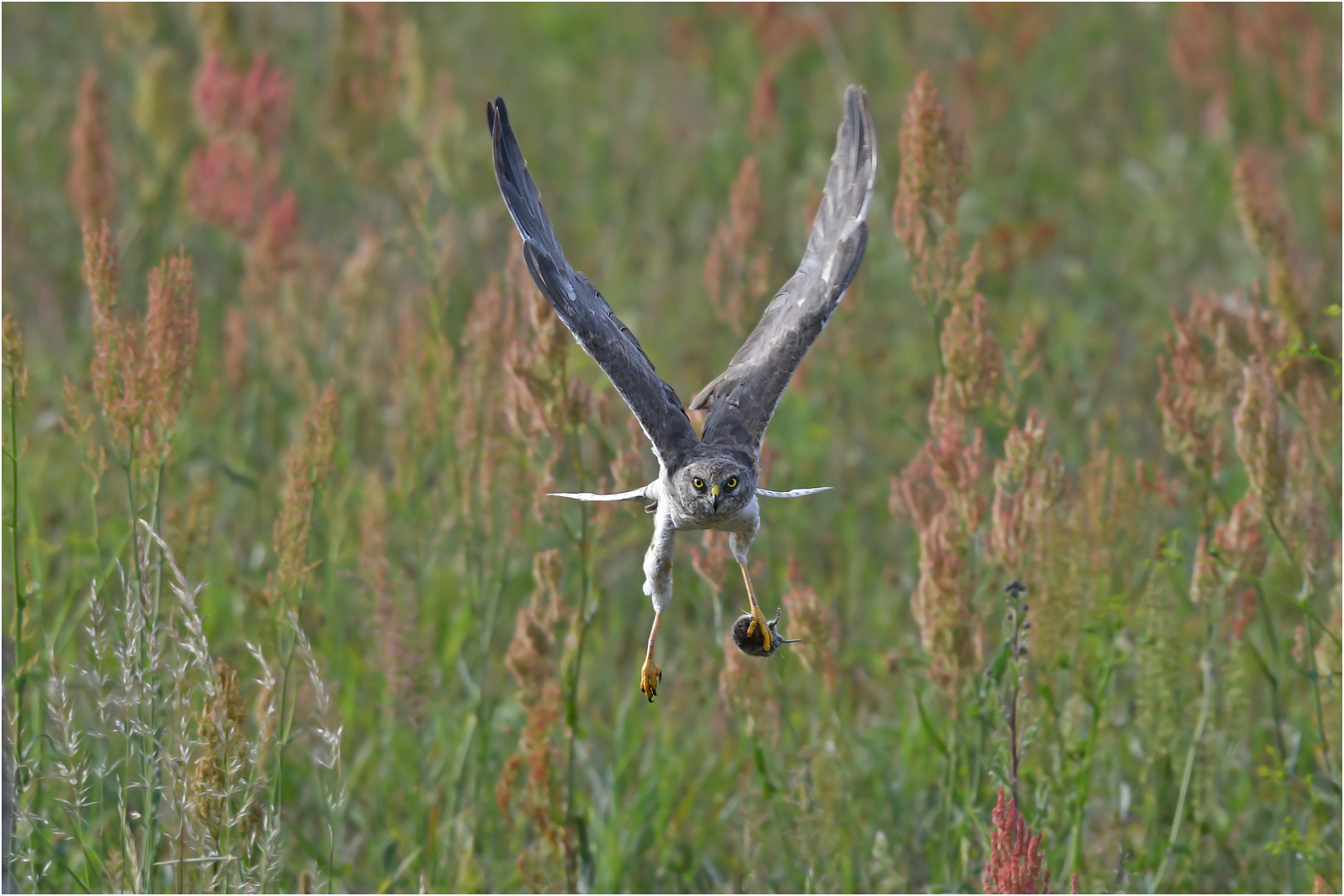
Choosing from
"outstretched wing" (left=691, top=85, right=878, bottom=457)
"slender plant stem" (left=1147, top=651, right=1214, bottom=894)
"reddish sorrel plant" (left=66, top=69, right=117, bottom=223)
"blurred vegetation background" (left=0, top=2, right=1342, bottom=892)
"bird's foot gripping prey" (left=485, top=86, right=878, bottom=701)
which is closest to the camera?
"bird's foot gripping prey" (left=485, top=86, right=878, bottom=701)

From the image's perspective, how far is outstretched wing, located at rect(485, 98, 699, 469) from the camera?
2.80m

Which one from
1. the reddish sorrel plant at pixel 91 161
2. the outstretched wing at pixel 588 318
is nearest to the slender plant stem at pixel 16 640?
the outstretched wing at pixel 588 318

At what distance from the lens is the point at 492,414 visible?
13.7 ft

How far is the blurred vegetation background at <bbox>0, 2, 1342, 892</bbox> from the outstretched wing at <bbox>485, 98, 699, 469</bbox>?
47 cm

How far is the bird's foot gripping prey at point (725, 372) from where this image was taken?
2.73 m

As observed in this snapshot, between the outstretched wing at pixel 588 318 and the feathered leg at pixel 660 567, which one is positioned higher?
the outstretched wing at pixel 588 318

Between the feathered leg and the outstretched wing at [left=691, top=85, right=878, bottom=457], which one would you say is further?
the outstretched wing at [left=691, top=85, right=878, bottom=457]

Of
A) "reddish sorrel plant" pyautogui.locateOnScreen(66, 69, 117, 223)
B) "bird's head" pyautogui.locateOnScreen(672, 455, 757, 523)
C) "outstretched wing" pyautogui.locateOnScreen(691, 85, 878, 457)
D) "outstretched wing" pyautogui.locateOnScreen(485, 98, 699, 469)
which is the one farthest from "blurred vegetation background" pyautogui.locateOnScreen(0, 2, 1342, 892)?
"bird's head" pyautogui.locateOnScreen(672, 455, 757, 523)

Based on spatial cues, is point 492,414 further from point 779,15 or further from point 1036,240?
point 779,15

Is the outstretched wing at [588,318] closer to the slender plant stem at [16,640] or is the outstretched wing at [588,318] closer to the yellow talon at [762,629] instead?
the yellow talon at [762,629]

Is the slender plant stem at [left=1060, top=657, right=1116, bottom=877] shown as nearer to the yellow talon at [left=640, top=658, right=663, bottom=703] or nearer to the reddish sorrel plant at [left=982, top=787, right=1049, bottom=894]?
the reddish sorrel plant at [left=982, top=787, right=1049, bottom=894]

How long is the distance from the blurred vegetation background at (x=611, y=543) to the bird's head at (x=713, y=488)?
90 cm

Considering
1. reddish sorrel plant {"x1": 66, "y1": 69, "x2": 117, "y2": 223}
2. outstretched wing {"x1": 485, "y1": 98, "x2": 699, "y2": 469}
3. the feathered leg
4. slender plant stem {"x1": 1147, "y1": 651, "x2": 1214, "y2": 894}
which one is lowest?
slender plant stem {"x1": 1147, "y1": 651, "x2": 1214, "y2": 894}

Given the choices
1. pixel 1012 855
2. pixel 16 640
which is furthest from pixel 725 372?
pixel 16 640
